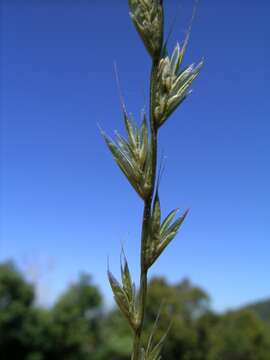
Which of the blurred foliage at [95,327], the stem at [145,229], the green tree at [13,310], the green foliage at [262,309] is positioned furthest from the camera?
the green foliage at [262,309]

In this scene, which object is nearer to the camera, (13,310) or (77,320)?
(13,310)

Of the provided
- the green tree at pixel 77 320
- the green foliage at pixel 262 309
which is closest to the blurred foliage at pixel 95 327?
Answer: the green tree at pixel 77 320

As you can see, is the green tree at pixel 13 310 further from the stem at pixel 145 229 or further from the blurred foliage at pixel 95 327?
the stem at pixel 145 229

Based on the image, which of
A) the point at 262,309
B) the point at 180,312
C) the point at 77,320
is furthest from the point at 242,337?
the point at 262,309

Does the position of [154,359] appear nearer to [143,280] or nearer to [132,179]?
[143,280]

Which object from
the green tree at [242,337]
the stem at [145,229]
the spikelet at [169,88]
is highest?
the green tree at [242,337]

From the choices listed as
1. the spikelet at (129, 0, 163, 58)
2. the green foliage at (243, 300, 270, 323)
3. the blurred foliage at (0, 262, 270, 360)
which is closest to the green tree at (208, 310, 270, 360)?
the blurred foliage at (0, 262, 270, 360)

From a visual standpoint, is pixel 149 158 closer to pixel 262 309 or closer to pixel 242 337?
pixel 242 337
